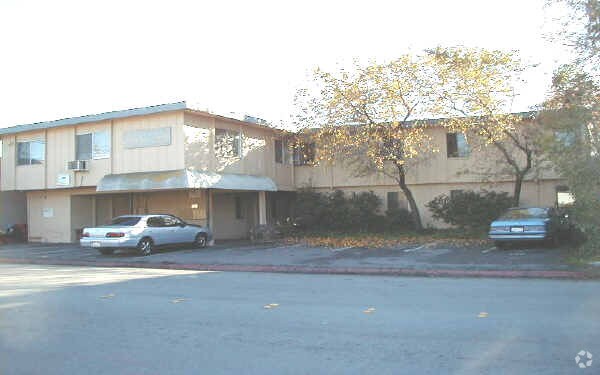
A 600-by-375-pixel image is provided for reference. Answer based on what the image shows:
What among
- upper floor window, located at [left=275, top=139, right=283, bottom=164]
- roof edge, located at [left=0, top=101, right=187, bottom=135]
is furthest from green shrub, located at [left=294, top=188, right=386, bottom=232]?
roof edge, located at [left=0, top=101, right=187, bottom=135]

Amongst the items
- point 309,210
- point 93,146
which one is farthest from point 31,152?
point 309,210

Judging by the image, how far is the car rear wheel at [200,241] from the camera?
71.4 ft

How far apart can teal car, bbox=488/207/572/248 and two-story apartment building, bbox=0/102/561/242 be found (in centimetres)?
416

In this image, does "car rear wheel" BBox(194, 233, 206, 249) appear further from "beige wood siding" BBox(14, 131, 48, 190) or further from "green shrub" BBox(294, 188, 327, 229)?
"beige wood siding" BBox(14, 131, 48, 190)

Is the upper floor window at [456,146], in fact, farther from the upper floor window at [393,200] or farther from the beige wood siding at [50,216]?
the beige wood siding at [50,216]

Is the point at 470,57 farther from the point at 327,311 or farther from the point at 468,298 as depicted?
the point at 327,311

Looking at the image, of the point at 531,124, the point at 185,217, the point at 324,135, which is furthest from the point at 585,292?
the point at 185,217

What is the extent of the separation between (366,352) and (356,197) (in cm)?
2046

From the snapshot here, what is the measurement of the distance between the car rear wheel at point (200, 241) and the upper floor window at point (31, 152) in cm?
859

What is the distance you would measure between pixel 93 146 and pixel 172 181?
5179 mm

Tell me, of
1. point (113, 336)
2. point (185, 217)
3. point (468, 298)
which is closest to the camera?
point (113, 336)

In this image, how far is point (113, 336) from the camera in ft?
23.6

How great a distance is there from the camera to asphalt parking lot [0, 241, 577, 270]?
14.7 metres

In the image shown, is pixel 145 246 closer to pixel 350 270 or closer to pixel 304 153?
pixel 350 270
